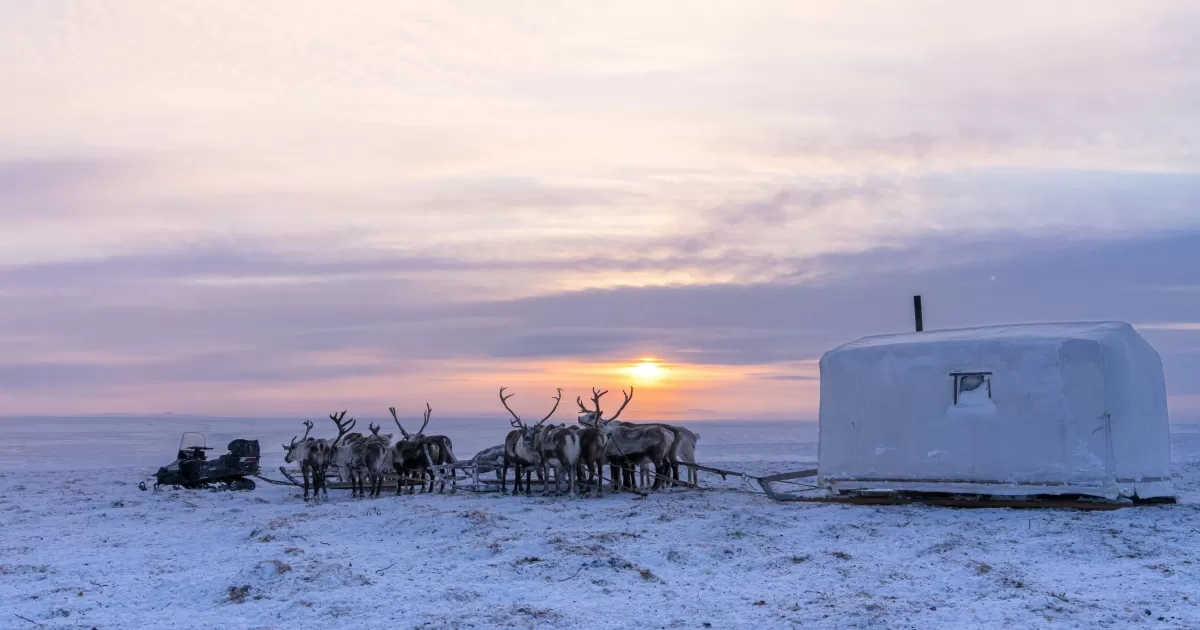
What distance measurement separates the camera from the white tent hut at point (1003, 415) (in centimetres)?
1744

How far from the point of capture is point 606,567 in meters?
12.6

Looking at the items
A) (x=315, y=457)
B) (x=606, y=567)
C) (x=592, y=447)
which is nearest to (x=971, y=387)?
(x=592, y=447)

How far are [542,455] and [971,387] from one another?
29.1ft

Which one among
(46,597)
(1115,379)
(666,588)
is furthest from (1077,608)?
(46,597)

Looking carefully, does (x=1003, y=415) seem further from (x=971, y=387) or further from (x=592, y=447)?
(x=592, y=447)

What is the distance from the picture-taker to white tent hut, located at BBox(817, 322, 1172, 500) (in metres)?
17.4

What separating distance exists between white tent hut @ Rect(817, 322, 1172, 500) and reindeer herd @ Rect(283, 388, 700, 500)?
478 cm

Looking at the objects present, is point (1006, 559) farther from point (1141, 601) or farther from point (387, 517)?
point (387, 517)

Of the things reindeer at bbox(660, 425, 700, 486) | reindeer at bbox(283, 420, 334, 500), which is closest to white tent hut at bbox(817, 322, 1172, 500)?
reindeer at bbox(660, 425, 700, 486)

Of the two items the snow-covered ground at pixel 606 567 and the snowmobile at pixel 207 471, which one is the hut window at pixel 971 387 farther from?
the snowmobile at pixel 207 471

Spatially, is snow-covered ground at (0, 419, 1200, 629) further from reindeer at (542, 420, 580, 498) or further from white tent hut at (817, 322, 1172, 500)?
reindeer at (542, 420, 580, 498)

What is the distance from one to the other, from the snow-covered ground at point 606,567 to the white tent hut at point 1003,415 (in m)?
0.72

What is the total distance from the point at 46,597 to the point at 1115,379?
15.7 m

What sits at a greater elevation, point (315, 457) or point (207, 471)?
point (315, 457)
